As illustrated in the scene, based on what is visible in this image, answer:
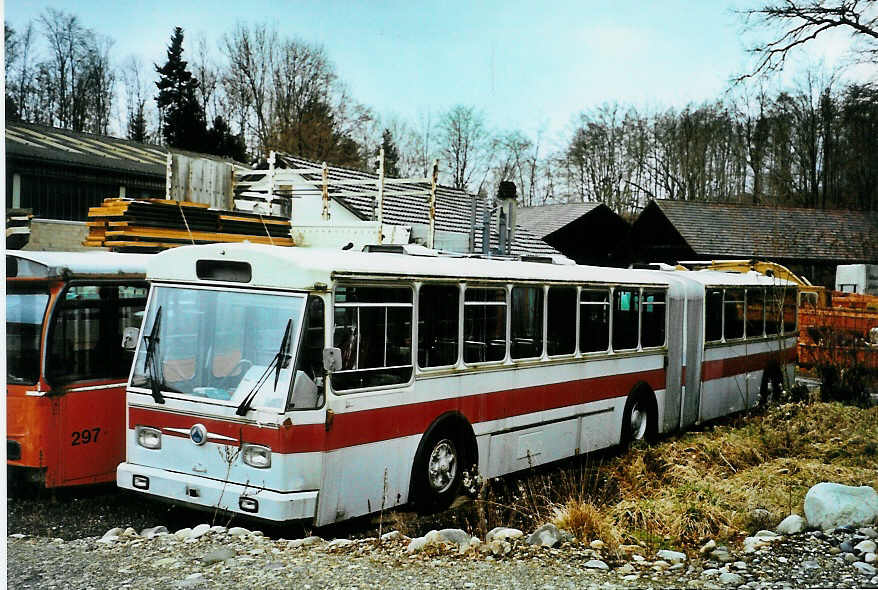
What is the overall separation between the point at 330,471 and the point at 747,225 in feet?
79.8

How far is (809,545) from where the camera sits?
21.7 ft

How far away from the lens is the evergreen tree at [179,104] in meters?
10.6

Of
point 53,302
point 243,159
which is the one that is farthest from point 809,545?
point 243,159

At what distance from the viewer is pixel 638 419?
11695mm

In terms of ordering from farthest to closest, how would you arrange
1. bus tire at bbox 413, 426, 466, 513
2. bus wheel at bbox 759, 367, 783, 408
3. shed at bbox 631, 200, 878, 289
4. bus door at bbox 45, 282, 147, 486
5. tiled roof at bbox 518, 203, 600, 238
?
tiled roof at bbox 518, 203, 600, 238
shed at bbox 631, 200, 878, 289
bus wheel at bbox 759, 367, 783, 408
bus door at bbox 45, 282, 147, 486
bus tire at bbox 413, 426, 466, 513

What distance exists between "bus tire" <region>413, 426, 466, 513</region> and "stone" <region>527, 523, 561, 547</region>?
4.42 ft

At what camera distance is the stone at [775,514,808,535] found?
6.99 metres

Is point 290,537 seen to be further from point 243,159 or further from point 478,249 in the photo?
point 478,249

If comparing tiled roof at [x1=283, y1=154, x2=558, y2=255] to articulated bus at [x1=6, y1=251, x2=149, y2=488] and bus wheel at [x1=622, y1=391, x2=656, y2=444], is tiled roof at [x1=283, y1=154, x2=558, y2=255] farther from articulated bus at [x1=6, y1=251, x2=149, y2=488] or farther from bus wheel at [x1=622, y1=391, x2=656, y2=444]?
articulated bus at [x1=6, y1=251, x2=149, y2=488]

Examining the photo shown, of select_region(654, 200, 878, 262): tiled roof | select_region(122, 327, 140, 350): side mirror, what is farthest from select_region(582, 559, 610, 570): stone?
select_region(654, 200, 878, 262): tiled roof

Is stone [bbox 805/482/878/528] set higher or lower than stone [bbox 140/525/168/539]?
higher

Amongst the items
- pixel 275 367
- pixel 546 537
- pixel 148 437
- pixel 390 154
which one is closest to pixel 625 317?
pixel 546 537

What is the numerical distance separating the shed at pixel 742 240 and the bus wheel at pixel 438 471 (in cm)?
1454

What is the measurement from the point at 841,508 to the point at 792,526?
0.42 metres
